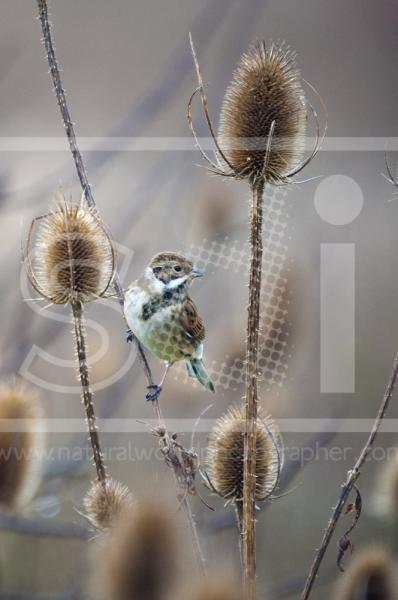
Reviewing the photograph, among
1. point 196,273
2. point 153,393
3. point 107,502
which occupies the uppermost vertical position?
point 196,273

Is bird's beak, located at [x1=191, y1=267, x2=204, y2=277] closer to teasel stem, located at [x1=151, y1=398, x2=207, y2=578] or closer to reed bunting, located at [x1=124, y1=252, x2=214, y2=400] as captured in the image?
reed bunting, located at [x1=124, y1=252, x2=214, y2=400]

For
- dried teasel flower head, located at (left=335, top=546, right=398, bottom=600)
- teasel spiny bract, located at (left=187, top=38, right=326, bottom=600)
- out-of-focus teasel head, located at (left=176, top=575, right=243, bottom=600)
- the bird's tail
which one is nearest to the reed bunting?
the bird's tail

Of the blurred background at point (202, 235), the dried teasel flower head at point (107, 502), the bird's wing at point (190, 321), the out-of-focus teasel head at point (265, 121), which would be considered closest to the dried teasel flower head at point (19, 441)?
the blurred background at point (202, 235)

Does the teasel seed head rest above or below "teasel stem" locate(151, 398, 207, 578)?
above

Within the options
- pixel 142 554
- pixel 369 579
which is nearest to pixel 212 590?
pixel 142 554

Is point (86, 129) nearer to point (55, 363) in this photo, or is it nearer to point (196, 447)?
point (55, 363)

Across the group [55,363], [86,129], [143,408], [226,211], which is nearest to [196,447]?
[143,408]

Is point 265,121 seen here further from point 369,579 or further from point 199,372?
point 369,579
